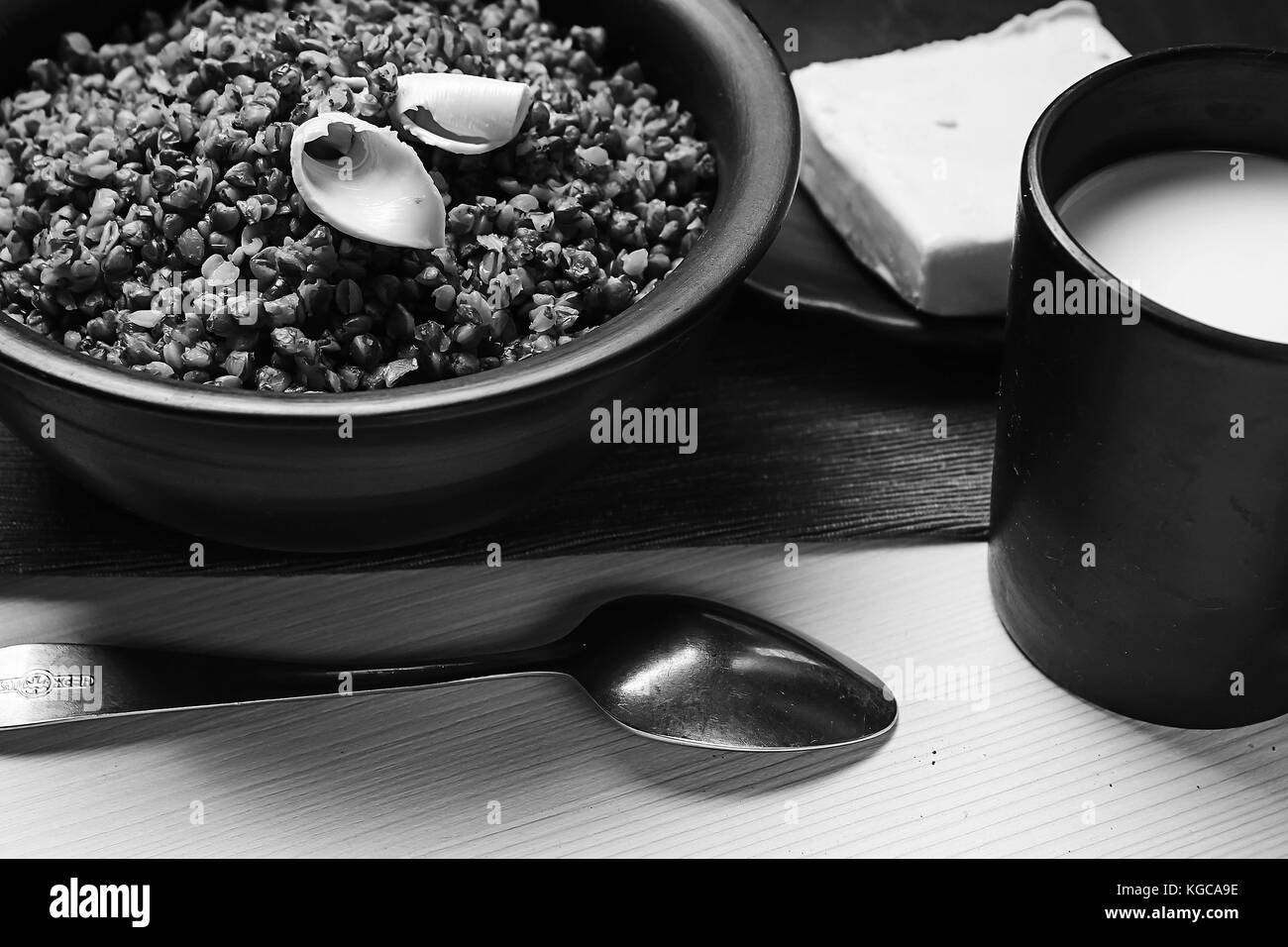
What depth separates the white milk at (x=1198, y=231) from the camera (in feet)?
3.32

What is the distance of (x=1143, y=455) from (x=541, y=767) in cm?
52

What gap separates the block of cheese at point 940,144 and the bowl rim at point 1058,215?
0.37 meters

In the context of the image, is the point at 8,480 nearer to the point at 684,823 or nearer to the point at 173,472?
the point at 173,472

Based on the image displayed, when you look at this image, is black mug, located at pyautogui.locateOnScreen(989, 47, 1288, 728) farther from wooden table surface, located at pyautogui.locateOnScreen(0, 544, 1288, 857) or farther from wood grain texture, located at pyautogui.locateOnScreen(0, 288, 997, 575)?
wood grain texture, located at pyautogui.locateOnScreen(0, 288, 997, 575)

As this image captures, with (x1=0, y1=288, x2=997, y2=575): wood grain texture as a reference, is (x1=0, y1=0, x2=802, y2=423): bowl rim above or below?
above

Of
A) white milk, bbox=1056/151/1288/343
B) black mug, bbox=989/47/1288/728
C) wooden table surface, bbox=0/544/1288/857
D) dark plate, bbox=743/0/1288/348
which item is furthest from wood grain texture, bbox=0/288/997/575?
dark plate, bbox=743/0/1288/348

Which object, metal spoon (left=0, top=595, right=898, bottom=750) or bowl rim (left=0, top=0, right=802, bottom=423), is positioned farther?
metal spoon (left=0, top=595, right=898, bottom=750)

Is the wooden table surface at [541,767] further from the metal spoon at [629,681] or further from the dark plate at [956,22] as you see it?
the dark plate at [956,22]

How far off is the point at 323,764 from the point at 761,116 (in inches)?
26.5

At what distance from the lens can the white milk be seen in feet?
3.32

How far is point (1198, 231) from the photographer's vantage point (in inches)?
42.1

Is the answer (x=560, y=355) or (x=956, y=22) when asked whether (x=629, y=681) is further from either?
(x=956, y=22)

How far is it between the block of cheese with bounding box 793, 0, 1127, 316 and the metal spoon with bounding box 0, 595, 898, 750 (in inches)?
18.8

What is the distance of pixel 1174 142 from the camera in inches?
44.8
